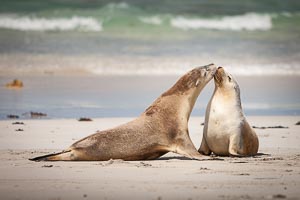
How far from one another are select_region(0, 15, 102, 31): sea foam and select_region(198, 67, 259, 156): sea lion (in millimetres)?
23515

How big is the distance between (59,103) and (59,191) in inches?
425

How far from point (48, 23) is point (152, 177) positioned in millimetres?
26347

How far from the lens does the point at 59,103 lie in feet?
57.4

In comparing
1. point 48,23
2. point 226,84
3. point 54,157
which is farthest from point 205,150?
point 48,23

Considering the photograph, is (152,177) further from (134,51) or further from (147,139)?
(134,51)

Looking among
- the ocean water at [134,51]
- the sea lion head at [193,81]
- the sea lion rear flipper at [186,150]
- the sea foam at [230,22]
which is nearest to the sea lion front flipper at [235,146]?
the sea lion rear flipper at [186,150]

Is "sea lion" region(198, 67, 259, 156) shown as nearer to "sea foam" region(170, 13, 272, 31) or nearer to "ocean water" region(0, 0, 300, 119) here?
"ocean water" region(0, 0, 300, 119)

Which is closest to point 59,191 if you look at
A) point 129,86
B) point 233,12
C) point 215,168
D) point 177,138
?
point 215,168

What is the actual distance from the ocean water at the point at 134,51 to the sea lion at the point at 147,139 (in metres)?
6.13

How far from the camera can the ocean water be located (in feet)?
60.6

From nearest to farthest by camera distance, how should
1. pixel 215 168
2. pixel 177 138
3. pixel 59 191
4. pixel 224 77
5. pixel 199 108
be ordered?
pixel 59 191, pixel 215 168, pixel 177 138, pixel 224 77, pixel 199 108

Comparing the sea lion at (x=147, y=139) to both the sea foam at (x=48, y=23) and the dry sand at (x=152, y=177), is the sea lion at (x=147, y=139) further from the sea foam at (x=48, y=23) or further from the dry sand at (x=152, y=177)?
the sea foam at (x=48, y=23)

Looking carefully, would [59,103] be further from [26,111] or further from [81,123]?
[81,123]

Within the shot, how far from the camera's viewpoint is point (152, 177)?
25.0 feet
